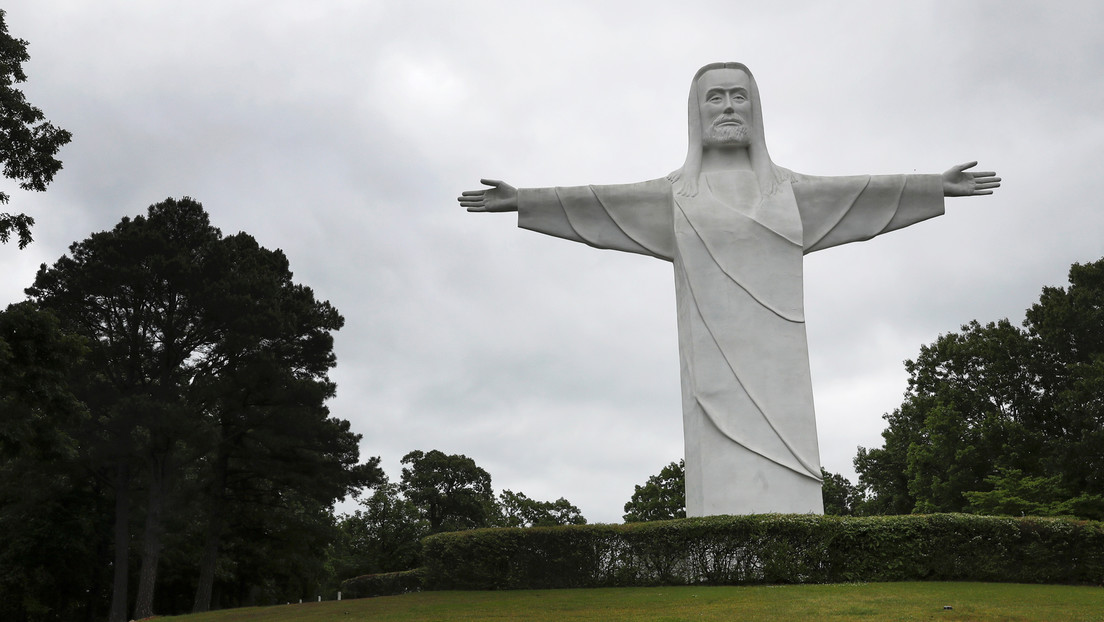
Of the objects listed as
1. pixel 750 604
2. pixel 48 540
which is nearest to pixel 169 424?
pixel 48 540

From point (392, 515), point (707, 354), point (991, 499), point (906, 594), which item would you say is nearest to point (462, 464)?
point (392, 515)

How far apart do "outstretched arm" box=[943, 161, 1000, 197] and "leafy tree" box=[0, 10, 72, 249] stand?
15802mm

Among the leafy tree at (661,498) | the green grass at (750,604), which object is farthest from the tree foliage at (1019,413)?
the green grass at (750,604)

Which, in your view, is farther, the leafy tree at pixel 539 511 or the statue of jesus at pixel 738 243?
the leafy tree at pixel 539 511

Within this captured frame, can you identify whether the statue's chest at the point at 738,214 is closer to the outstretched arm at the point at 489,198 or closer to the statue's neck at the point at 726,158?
the statue's neck at the point at 726,158

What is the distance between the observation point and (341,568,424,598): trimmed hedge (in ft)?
52.5

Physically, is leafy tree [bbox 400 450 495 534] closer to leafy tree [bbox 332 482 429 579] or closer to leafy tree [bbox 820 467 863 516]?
leafy tree [bbox 332 482 429 579]

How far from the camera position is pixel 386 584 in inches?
717

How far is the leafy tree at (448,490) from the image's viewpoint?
4944 cm

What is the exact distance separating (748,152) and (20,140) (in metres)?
12.9

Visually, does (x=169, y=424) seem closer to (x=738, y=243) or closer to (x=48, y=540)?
(x=48, y=540)

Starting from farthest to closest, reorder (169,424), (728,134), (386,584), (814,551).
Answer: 1. (169,424)
2. (728,134)
3. (386,584)
4. (814,551)

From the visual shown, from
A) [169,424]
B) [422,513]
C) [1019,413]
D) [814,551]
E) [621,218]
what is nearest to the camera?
[814,551]

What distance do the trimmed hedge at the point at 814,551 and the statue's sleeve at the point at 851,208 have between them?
6.82m
